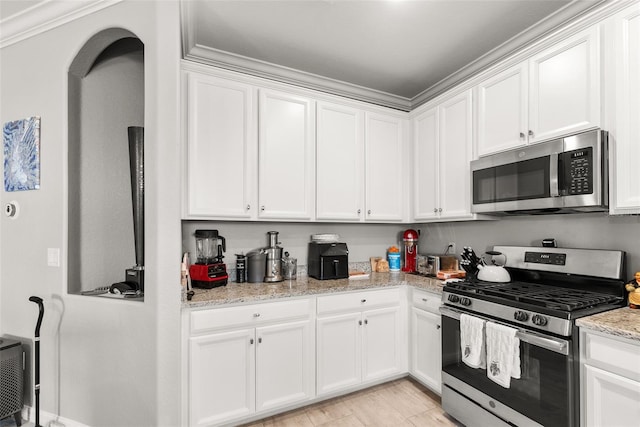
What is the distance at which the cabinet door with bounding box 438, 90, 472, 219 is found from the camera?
2.57 m

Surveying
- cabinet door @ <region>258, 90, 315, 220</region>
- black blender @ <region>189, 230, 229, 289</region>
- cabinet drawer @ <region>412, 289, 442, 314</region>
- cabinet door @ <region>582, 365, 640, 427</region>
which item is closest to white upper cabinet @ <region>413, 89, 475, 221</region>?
cabinet drawer @ <region>412, 289, 442, 314</region>

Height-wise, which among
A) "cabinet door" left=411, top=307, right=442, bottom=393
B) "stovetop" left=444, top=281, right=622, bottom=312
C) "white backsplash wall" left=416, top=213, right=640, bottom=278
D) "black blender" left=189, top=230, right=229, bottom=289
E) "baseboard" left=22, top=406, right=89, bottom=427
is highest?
"white backsplash wall" left=416, top=213, right=640, bottom=278

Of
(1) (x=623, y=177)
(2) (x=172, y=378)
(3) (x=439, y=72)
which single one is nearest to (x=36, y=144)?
Answer: (2) (x=172, y=378)

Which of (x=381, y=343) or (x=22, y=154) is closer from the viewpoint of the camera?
(x=22, y=154)

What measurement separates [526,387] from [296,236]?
1968 millimetres

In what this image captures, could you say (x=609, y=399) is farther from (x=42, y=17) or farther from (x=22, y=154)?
(x=42, y=17)

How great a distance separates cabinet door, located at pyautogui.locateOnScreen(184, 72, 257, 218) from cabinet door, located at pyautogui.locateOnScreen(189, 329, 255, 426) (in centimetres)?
87

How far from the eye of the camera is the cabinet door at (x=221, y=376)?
78.5 inches

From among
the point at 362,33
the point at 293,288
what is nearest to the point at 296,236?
the point at 293,288

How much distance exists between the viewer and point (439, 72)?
113 inches

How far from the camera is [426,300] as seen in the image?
255 cm

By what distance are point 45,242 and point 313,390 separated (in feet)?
6.79

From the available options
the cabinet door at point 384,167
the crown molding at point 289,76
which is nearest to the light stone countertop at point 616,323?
the cabinet door at point 384,167

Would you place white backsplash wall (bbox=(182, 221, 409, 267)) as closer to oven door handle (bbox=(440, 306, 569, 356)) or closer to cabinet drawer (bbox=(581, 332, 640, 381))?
oven door handle (bbox=(440, 306, 569, 356))
